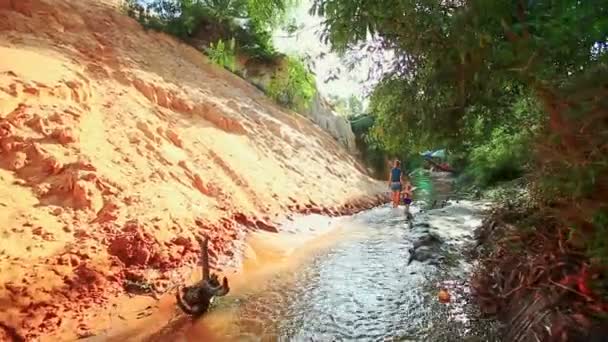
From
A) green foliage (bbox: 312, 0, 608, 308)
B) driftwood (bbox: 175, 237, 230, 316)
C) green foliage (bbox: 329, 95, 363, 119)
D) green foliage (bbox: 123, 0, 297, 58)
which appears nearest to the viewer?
green foliage (bbox: 312, 0, 608, 308)

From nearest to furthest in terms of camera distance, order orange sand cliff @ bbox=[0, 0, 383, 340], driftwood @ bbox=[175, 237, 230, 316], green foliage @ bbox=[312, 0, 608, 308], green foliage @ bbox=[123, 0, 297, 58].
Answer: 1. green foliage @ bbox=[312, 0, 608, 308]
2. driftwood @ bbox=[175, 237, 230, 316]
3. orange sand cliff @ bbox=[0, 0, 383, 340]
4. green foliage @ bbox=[123, 0, 297, 58]

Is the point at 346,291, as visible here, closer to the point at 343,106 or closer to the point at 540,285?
the point at 540,285

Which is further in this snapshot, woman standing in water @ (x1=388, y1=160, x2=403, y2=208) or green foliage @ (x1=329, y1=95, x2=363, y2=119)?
green foliage @ (x1=329, y1=95, x2=363, y2=119)

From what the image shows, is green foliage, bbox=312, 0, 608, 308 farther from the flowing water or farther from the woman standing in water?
the woman standing in water

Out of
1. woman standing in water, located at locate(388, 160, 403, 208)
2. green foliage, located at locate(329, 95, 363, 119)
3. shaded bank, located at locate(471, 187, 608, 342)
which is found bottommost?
shaded bank, located at locate(471, 187, 608, 342)

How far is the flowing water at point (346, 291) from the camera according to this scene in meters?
4.33

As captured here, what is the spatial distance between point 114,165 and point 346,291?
4.79m

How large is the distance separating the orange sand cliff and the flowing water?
38.8 inches

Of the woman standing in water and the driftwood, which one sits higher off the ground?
the woman standing in water

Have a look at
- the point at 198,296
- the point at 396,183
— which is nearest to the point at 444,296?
the point at 198,296

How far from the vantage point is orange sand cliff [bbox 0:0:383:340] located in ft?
16.3

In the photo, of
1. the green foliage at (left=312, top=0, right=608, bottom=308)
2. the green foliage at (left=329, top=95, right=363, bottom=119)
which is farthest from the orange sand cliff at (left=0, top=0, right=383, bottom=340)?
the green foliage at (left=312, top=0, right=608, bottom=308)

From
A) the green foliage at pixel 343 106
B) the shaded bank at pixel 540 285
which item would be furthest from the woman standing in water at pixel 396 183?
the shaded bank at pixel 540 285

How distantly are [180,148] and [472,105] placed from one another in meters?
6.50
